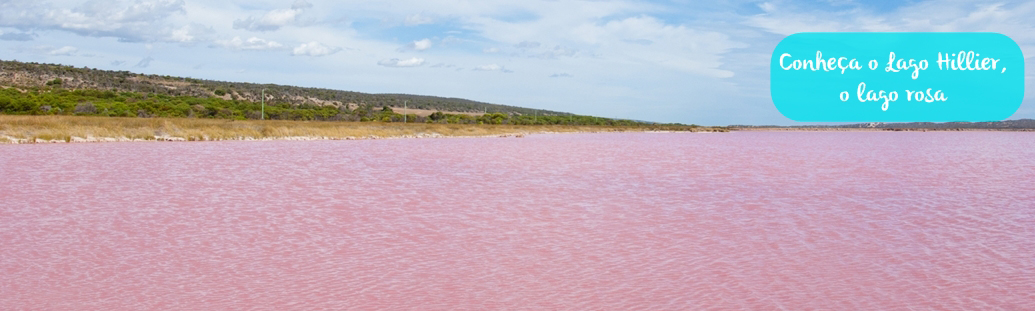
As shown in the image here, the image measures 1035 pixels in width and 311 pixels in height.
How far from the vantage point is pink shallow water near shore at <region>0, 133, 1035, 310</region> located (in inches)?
157

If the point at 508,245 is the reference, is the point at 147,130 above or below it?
below

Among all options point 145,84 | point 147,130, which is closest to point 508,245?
point 147,130

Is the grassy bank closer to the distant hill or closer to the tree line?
the tree line

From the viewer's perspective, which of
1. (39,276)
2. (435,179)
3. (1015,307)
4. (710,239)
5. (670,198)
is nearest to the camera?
(1015,307)

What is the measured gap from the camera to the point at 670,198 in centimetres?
879

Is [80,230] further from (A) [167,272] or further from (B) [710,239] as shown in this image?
(B) [710,239]

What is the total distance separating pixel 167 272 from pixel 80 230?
2021mm

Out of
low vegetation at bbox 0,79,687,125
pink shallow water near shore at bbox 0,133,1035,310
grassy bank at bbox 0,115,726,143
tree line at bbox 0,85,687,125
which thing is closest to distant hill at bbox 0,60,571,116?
tree line at bbox 0,85,687,125

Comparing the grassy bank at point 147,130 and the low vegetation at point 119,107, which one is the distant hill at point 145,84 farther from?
the grassy bank at point 147,130

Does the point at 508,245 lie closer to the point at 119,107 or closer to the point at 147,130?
the point at 147,130

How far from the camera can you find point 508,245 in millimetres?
5504

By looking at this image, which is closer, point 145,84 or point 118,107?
point 118,107

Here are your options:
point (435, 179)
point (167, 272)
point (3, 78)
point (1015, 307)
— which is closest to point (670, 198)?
point (435, 179)

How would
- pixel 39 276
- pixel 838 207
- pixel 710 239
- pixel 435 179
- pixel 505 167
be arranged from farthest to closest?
pixel 505 167 → pixel 435 179 → pixel 838 207 → pixel 710 239 → pixel 39 276
